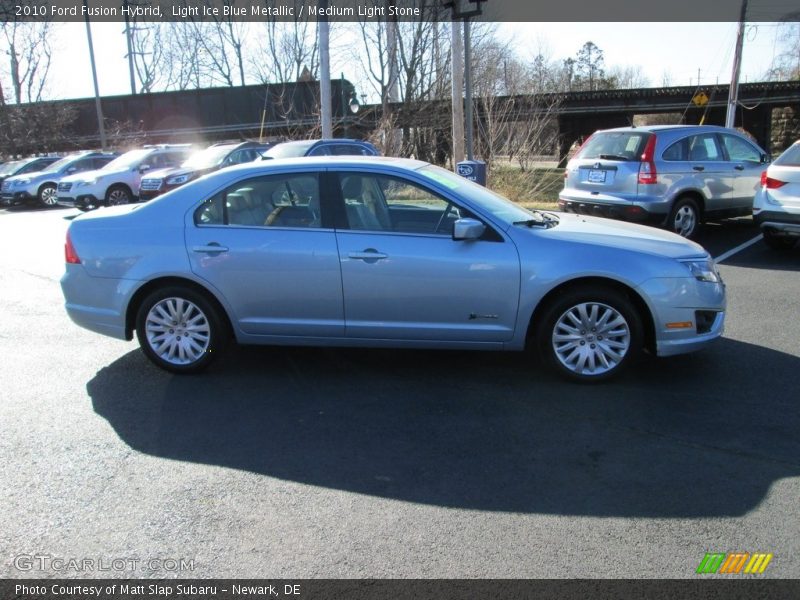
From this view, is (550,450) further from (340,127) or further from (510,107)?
(340,127)

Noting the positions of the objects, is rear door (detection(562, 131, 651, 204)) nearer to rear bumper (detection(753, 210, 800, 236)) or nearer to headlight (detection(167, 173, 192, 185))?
rear bumper (detection(753, 210, 800, 236))

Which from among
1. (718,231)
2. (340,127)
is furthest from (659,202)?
(340,127)

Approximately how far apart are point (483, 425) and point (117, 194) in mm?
16307

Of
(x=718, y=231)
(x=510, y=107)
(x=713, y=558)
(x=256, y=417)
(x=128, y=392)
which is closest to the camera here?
(x=713, y=558)

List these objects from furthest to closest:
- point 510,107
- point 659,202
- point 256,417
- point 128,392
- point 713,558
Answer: point 510,107 < point 659,202 < point 128,392 < point 256,417 < point 713,558

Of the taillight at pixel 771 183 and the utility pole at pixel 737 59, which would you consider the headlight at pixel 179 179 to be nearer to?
the taillight at pixel 771 183

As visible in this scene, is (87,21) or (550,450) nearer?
(550,450)

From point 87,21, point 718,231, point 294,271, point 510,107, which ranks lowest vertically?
point 718,231

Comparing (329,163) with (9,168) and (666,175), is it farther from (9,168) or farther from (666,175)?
(9,168)

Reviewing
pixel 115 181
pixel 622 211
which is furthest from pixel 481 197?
pixel 115 181

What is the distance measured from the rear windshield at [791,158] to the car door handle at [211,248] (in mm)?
7362

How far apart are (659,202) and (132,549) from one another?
29.0 ft

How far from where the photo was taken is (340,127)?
28.9 metres

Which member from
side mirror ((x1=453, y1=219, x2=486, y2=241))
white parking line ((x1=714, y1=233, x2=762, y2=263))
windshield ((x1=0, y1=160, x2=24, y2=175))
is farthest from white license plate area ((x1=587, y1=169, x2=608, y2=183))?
windshield ((x1=0, y1=160, x2=24, y2=175))
